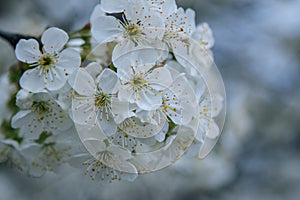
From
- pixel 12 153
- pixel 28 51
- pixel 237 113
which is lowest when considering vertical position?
pixel 237 113

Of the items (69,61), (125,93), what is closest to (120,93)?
(125,93)

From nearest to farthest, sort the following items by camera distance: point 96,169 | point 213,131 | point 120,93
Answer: point 120,93, point 96,169, point 213,131

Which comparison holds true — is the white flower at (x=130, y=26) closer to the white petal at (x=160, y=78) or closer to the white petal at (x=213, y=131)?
the white petal at (x=160, y=78)

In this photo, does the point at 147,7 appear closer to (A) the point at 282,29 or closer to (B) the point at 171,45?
(B) the point at 171,45

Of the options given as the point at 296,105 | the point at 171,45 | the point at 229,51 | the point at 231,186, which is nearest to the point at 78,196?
the point at 231,186

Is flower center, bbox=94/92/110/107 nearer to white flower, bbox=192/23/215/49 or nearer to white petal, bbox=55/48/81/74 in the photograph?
white petal, bbox=55/48/81/74

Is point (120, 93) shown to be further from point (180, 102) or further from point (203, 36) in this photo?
point (203, 36)

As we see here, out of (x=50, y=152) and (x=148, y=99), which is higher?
(x=148, y=99)
